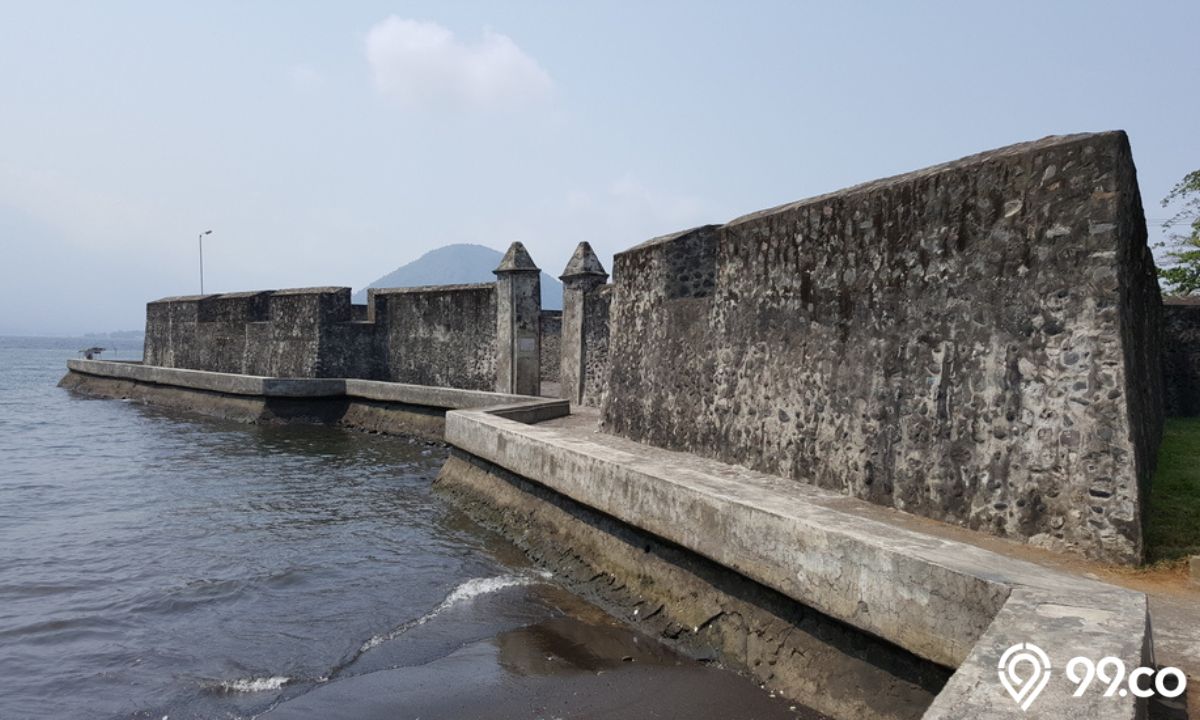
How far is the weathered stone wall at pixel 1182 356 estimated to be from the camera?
12344mm

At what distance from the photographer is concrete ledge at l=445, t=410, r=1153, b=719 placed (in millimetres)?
2812

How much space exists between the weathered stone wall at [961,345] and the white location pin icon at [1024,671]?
2186 mm

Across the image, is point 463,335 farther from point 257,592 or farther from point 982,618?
point 982,618

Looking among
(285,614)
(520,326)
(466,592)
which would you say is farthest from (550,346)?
(285,614)

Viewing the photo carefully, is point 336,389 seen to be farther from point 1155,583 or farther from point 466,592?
point 1155,583

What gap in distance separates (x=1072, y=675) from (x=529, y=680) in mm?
3588

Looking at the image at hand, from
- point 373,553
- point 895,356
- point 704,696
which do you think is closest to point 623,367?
point 373,553

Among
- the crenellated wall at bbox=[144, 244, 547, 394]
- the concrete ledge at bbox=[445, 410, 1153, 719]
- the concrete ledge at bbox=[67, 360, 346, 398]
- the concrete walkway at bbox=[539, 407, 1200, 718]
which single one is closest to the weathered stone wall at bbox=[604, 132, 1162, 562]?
the concrete walkway at bbox=[539, 407, 1200, 718]

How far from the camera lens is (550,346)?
20031 mm

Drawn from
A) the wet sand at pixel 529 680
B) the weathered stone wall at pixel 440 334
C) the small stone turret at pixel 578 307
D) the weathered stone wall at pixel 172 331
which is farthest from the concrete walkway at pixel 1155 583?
the weathered stone wall at pixel 172 331

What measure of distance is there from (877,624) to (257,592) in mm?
5824

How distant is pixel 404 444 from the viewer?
57.0ft

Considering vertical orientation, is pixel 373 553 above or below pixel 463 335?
below

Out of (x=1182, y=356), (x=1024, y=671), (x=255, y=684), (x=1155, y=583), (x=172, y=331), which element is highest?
(x=172, y=331)
